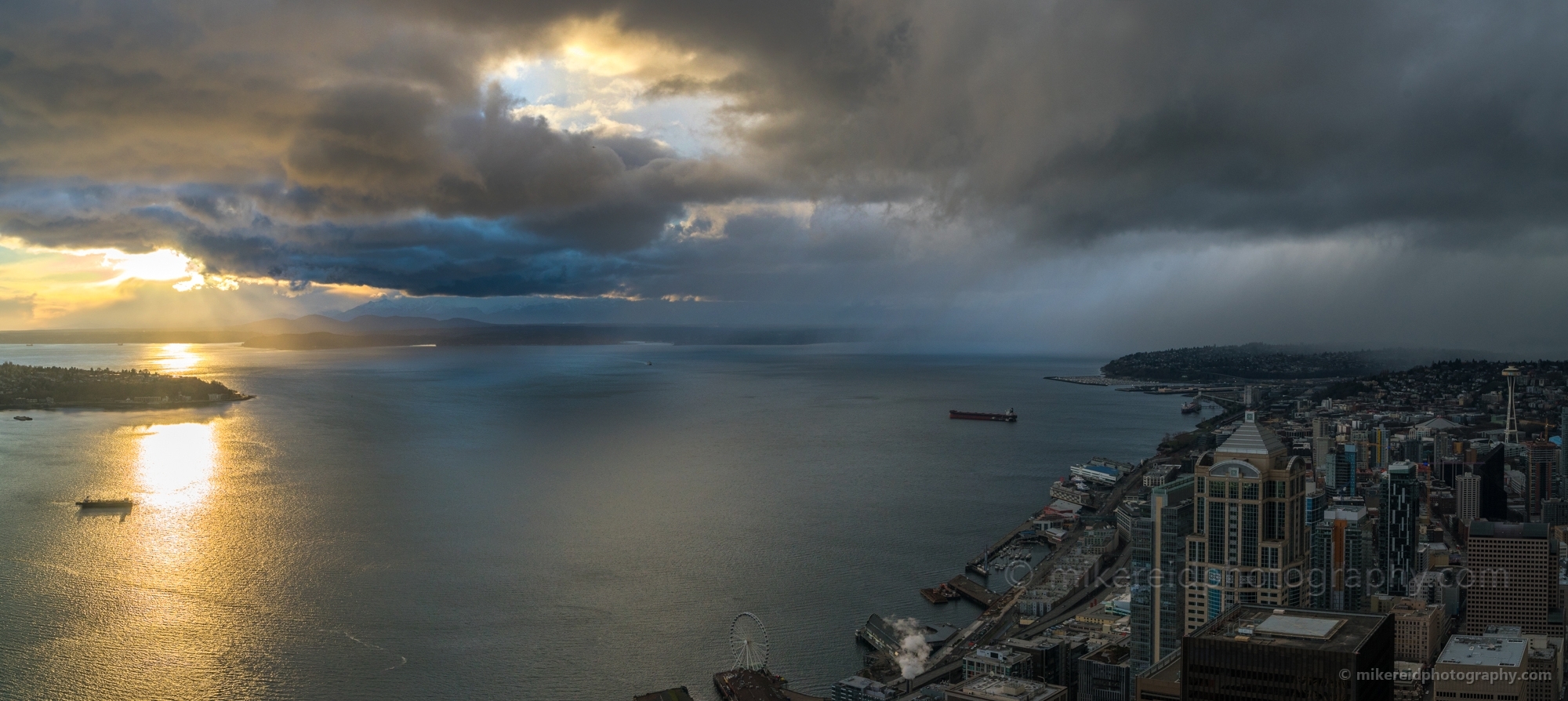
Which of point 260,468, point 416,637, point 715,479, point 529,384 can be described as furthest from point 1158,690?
point 529,384

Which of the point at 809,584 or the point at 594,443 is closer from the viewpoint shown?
the point at 809,584

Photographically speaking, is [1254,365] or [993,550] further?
[1254,365]

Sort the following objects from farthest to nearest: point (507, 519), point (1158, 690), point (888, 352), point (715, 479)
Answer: point (888, 352) → point (715, 479) → point (507, 519) → point (1158, 690)

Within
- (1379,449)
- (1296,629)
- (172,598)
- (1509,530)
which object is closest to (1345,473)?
(1379,449)

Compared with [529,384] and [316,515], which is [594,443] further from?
[529,384]

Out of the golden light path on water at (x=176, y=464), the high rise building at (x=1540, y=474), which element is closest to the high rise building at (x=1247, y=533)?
the high rise building at (x=1540, y=474)

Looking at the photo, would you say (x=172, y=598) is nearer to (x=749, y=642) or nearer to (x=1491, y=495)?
(x=749, y=642)
